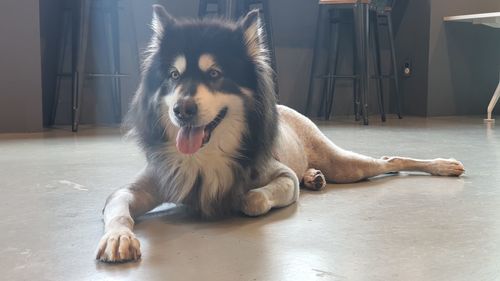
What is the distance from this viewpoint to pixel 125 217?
1552mm

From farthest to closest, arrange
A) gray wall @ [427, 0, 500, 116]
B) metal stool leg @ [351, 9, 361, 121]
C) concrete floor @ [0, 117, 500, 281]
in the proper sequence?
gray wall @ [427, 0, 500, 116] → metal stool leg @ [351, 9, 361, 121] → concrete floor @ [0, 117, 500, 281]

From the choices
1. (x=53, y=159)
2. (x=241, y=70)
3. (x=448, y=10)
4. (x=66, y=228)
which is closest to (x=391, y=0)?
(x=448, y=10)

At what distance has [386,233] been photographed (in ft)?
5.32

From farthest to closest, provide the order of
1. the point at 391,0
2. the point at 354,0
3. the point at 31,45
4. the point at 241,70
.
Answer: the point at 391,0
the point at 354,0
the point at 31,45
the point at 241,70

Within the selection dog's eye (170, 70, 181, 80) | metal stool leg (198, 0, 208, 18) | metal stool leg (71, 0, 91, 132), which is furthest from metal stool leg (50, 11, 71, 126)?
dog's eye (170, 70, 181, 80)

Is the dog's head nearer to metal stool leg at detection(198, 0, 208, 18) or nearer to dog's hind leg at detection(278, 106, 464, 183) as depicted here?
dog's hind leg at detection(278, 106, 464, 183)

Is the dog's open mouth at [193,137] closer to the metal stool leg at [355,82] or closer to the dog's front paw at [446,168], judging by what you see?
the dog's front paw at [446,168]

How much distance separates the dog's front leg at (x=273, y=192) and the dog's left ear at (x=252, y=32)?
1.35ft

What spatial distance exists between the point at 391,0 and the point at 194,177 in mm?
4582

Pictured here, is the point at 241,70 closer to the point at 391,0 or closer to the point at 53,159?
the point at 53,159

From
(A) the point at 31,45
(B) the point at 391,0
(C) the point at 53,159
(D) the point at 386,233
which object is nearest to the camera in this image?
(D) the point at 386,233

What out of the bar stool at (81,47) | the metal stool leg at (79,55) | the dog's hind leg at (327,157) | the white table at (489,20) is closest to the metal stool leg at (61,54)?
the bar stool at (81,47)

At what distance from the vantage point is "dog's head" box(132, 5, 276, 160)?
5.47ft

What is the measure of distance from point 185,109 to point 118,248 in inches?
17.7
